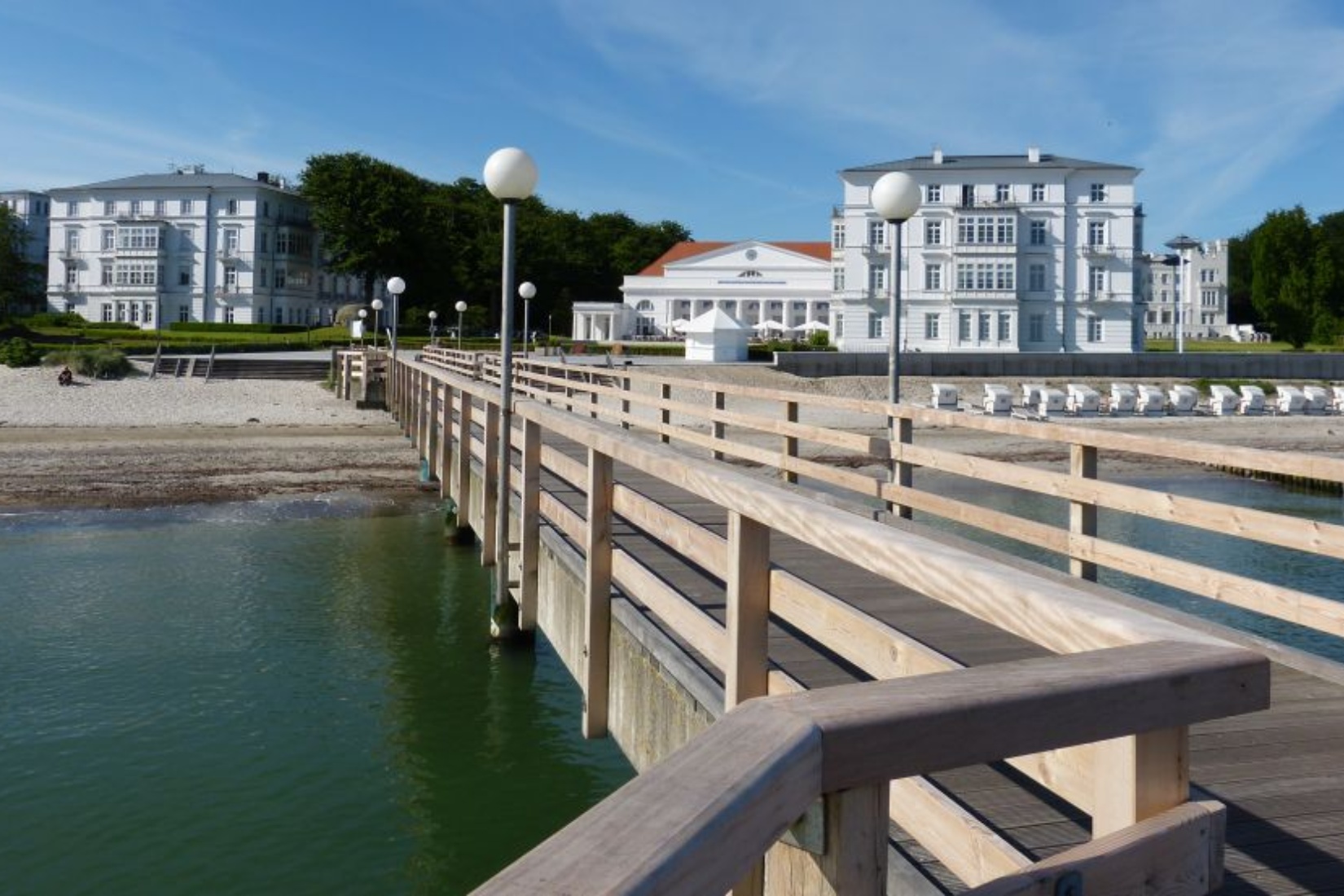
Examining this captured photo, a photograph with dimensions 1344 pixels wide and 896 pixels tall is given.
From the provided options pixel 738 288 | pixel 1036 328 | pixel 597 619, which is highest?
pixel 738 288

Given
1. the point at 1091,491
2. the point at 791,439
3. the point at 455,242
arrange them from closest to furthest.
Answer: the point at 1091,491 < the point at 791,439 < the point at 455,242

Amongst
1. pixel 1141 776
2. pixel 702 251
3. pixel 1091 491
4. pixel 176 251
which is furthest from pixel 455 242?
pixel 1141 776

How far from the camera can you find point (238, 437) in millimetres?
34094

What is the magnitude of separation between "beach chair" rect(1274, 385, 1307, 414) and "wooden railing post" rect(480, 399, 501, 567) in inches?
1488

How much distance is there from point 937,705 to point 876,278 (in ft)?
224

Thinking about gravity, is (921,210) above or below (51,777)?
above

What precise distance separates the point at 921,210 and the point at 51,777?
6363 cm

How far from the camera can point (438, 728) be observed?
9.74 m

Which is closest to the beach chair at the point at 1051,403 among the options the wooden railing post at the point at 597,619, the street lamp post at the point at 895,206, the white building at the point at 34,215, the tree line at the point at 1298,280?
the street lamp post at the point at 895,206

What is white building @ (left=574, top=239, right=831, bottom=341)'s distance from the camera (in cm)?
8656

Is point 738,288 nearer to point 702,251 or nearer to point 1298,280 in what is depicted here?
point 702,251

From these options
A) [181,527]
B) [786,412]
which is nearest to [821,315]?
[181,527]

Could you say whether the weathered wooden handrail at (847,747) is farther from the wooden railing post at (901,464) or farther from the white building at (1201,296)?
the white building at (1201,296)

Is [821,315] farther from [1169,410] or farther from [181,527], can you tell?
[181,527]
